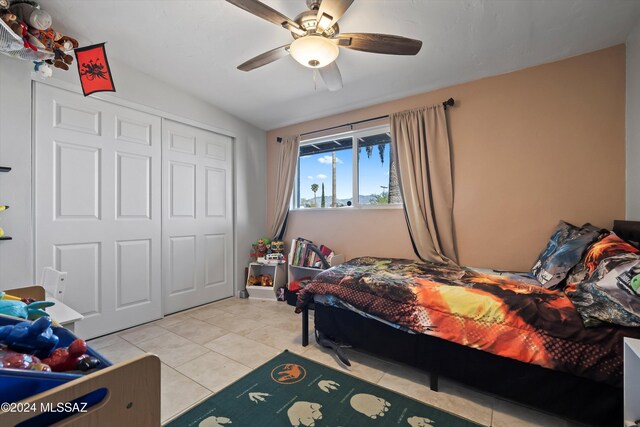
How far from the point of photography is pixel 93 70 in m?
2.08

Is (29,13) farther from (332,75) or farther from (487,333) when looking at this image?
(487,333)

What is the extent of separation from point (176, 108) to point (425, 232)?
10.1 feet

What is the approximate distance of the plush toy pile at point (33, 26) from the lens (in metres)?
1.62

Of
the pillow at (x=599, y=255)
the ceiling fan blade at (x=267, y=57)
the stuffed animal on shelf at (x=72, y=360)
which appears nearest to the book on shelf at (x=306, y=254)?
the ceiling fan blade at (x=267, y=57)

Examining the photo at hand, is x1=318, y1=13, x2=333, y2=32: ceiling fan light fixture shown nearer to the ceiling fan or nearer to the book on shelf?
the ceiling fan

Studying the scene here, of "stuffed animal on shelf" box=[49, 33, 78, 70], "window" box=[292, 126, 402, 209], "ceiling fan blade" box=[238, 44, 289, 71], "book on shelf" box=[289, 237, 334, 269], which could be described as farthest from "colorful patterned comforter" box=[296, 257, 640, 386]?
"stuffed animal on shelf" box=[49, 33, 78, 70]

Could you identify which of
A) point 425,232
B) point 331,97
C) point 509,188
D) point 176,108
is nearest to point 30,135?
point 176,108

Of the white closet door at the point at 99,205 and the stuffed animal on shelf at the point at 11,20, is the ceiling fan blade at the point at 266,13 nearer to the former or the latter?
the stuffed animal on shelf at the point at 11,20

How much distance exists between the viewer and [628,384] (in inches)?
43.7

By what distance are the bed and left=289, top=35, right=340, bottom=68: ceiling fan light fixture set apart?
61.2 inches

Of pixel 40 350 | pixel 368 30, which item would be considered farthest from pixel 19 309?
pixel 368 30

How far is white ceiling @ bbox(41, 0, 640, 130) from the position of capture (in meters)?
1.77

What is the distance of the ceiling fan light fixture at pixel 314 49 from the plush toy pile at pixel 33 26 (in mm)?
1682

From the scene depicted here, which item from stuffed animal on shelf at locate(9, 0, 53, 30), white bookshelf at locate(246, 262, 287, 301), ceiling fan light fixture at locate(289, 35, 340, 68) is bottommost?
white bookshelf at locate(246, 262, 287, 301)
